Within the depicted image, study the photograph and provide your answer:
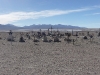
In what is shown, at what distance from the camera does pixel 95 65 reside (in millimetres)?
15797

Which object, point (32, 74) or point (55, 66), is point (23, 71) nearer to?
point (32, 74)

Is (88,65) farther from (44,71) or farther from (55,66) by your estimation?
(44,71)

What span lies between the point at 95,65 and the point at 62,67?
2.80 m

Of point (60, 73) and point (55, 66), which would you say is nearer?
point (60, 73)

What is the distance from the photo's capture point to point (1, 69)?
14.1 meters

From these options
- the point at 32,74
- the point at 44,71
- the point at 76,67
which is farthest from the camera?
the point at 76,67

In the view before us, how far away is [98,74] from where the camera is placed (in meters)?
13.1

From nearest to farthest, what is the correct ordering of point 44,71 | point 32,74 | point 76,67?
point 32,74 → point 44,71 → point 76,67

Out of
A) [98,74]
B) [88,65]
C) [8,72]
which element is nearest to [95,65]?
[88,65]

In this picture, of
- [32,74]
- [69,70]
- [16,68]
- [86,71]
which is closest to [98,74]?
[86,71]

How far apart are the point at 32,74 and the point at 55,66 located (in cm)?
291

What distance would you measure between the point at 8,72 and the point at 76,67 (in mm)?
5133

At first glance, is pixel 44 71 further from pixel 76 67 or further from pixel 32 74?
pixel 76 67

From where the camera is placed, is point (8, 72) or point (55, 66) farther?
point (55, 66)
